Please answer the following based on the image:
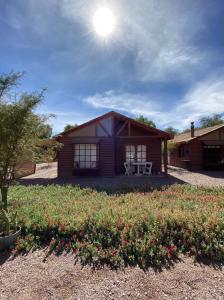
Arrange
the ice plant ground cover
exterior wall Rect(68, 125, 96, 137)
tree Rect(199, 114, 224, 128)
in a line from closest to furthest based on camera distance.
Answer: the ice plant ground cover < exterior wall Rect(68, 125, 96, 137) < tree Rect(199, 114, 224, 128)

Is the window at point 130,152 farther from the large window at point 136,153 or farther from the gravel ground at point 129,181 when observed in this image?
the gravel ground at point 129,181

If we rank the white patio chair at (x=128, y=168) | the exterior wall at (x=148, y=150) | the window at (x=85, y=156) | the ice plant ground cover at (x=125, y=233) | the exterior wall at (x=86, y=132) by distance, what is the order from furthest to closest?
the exterior wall at (x=148, y=150) → the window at (x=85, y=156) → the white patio chair at (x=128, y=168) → the exterior wall at (x=86, y=132) → the ice plant ground cover at (x=125, y=233)

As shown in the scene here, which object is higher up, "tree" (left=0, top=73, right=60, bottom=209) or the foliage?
"tree" (left=0, top=73, right=60, bottom=209)

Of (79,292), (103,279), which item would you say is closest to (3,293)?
(79,292)

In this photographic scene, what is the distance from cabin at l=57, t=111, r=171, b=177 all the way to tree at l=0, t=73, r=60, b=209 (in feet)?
31.7

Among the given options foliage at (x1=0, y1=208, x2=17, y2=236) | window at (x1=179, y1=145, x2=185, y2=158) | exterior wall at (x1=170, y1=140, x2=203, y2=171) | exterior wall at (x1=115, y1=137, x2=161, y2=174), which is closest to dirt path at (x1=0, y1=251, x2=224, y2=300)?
foliage at (x1=0, y1=208, x2=17, y2=236)

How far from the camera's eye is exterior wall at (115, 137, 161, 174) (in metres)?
15.8

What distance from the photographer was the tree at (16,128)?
4719mm

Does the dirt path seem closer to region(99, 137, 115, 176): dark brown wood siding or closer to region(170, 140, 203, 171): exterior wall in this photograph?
region(99, 137, 115, 176): dark brown wood siding

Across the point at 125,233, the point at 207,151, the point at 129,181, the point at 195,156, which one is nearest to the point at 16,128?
the point at 125,233

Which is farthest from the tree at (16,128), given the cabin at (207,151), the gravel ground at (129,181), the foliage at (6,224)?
the cabin at (207,151)

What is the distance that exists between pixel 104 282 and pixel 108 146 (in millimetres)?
11970

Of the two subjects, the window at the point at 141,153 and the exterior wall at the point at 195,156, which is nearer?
the window at the point at 141,153

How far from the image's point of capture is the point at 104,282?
11.3 ft
